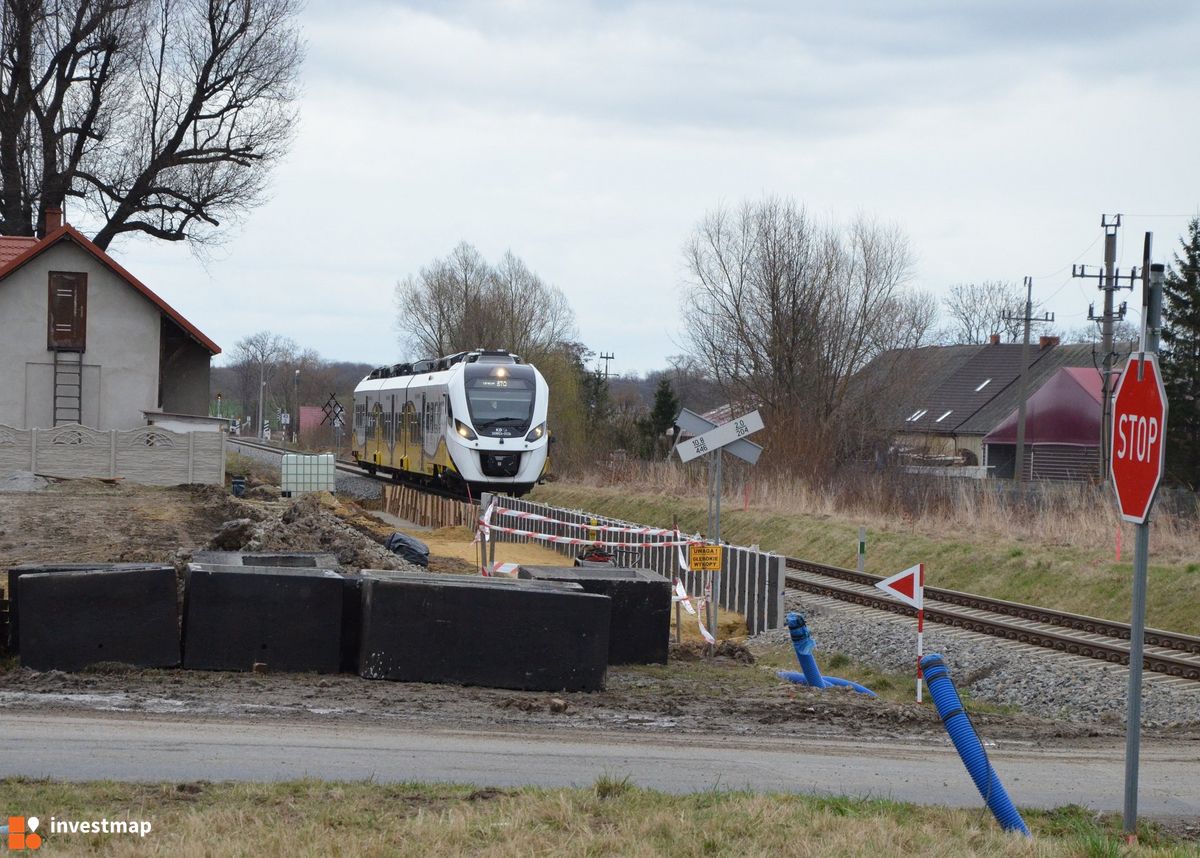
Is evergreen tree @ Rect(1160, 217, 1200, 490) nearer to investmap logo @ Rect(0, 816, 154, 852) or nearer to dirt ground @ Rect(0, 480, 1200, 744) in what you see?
dirt ground @ Rect(0, 480, 1200, 744)

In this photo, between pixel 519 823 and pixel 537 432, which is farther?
pixel 537 432

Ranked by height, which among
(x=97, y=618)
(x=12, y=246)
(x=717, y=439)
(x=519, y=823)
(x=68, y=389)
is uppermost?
(x=12, y=246)

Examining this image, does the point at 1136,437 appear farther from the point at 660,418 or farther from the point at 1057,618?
the point at 660,418

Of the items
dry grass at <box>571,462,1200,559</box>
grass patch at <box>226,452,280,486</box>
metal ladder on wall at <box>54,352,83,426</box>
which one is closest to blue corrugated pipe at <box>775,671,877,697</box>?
dry grass at <box>571,462,1200,559</box>

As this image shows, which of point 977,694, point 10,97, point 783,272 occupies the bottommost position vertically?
point 977,694

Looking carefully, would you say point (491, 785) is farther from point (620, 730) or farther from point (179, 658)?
point (179, 658)

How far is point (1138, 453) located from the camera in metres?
6.04

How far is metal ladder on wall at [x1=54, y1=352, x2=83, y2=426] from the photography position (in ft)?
122

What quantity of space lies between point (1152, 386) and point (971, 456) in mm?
61537

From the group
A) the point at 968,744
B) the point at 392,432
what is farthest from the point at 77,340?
the point at 968,744

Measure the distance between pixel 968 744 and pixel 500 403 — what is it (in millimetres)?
25990

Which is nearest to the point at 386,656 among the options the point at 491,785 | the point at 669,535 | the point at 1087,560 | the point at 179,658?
the point at 179,658

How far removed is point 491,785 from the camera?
7012 mm

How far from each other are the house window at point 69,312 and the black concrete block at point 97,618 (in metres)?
29.7
